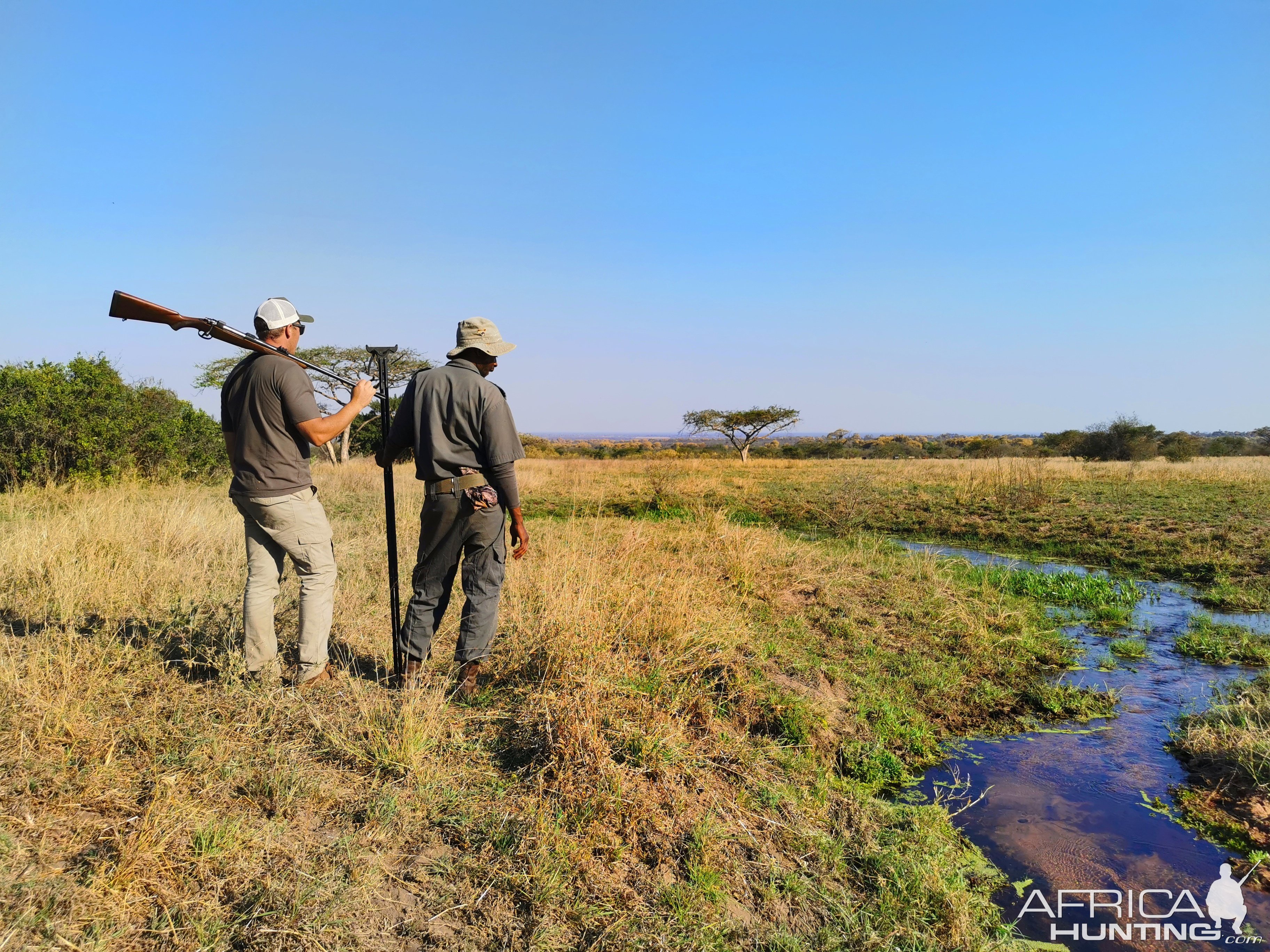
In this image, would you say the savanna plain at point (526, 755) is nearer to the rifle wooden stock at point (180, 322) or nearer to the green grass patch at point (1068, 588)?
the green grass patch at point (1068, 588)

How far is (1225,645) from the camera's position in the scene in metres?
5.75

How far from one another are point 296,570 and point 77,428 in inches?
409

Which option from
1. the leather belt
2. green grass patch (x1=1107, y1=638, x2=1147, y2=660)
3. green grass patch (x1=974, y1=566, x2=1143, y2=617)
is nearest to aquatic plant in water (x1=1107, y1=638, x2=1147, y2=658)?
green grass patch (x1=1107, y1=638, x2=1147, y2=660)

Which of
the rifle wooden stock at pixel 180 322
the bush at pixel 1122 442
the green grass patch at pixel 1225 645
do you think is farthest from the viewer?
the bush at pixel 1122 442

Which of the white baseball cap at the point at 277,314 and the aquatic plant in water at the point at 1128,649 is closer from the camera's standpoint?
the white baseball cap at the point at 277,314

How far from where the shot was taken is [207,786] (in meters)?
2.74

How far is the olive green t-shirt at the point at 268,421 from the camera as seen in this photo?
3379mm

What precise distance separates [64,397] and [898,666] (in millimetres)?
12643

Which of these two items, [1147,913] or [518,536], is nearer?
[1147,913]

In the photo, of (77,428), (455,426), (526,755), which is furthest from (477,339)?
(77,428)

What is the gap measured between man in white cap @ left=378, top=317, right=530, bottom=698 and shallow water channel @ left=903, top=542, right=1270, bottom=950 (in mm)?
2615

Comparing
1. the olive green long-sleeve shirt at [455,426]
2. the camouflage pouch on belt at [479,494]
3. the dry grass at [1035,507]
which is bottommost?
the dry grass at [1035,507]

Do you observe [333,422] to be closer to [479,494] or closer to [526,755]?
[479,494]

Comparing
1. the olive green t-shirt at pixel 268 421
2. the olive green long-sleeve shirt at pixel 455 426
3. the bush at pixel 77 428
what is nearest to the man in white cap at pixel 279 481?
the olive green t-shirt at pixel 268 421
